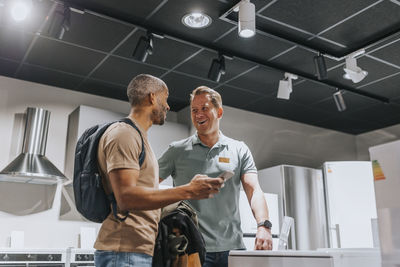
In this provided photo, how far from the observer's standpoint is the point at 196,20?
11.2ft

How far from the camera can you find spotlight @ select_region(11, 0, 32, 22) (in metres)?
3.04

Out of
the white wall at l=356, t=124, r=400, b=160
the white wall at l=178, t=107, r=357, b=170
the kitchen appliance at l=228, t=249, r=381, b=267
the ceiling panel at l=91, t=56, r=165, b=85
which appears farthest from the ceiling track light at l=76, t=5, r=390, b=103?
the kitchen appliance at l=228, t=249, r=381, b=267

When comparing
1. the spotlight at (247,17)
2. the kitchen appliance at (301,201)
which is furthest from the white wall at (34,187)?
the spotlight at (247,17)

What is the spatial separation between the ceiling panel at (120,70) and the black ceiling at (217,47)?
0.01 m

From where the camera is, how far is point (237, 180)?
84.0 inches

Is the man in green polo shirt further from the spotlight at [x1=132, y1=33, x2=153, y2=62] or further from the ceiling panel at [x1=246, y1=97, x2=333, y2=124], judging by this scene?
the ceiling panel at [x1=246, y1=97, x2=333, y2=124]

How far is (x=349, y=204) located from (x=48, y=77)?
3738mm

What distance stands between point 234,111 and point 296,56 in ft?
5.42

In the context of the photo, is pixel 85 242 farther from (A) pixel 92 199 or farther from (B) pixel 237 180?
(A) pixel 92 199

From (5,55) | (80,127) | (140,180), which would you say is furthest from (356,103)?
(140,180)

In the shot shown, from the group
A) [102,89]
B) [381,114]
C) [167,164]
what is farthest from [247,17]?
[381,114]

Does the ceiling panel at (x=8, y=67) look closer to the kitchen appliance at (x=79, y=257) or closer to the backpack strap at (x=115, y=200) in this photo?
the kitchen appliance at (x=79, y=257)

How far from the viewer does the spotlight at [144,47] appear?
137 inches

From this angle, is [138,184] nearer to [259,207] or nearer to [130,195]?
[130,195]
